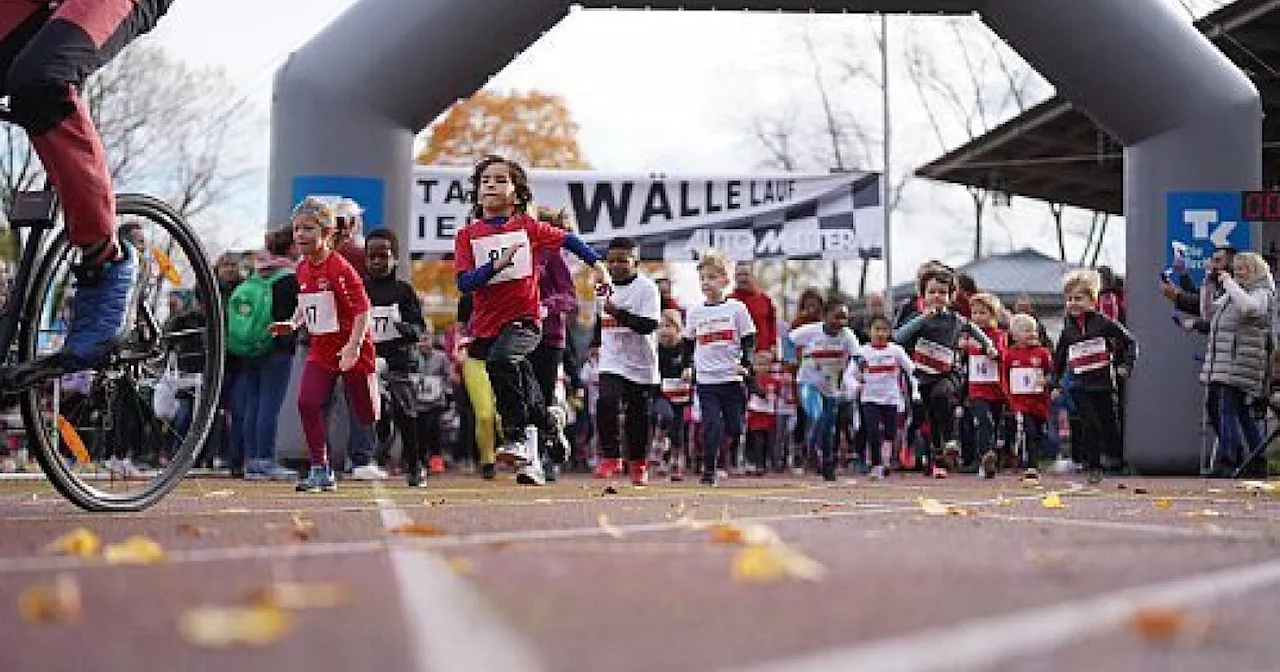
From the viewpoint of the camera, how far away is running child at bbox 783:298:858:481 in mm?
14406

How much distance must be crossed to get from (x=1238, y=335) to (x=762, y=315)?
398 centimetres

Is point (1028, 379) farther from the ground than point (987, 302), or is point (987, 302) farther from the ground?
point (987, 302)

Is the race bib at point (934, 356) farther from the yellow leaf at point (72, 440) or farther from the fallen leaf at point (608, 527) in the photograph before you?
the yellow leaf at point (72, 440)

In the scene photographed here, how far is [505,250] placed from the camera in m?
8.66

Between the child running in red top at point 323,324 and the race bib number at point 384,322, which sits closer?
the child running in red top at point 323,324

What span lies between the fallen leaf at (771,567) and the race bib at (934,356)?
1004 centimetres

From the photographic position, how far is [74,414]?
5.56 m

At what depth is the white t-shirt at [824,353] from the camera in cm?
1450

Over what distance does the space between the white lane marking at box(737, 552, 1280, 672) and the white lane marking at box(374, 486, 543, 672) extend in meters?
0.34

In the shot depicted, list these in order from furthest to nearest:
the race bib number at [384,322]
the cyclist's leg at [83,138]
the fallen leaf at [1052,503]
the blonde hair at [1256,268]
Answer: the blonde hair at [1256,268] → the race bib number at [384,322] → the fallen leaf at [1052,503] → the cyclist's leg at [83,138]

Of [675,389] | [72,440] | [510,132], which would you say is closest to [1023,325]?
[675,389]

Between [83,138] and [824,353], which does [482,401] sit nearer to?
[824,353]

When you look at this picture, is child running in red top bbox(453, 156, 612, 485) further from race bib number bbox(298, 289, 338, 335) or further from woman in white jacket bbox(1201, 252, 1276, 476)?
woman in white jacket bbox(1201, 252, 1276, 476)

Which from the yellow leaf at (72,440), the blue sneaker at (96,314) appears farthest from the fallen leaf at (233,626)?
the yellow leaf at (72,440)
